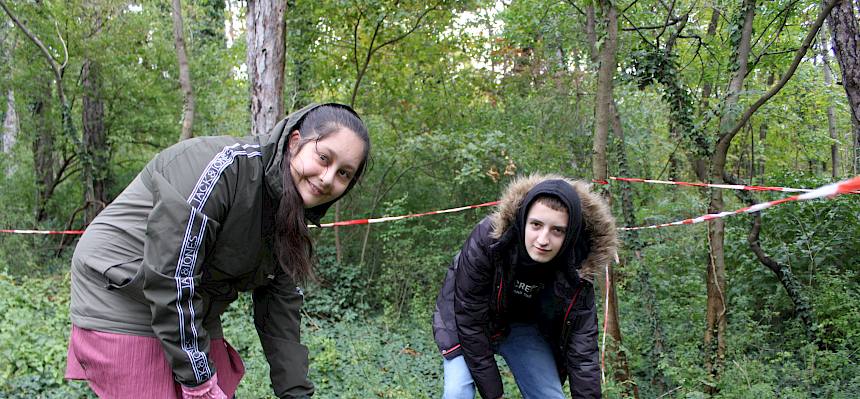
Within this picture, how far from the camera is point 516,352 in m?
3.15

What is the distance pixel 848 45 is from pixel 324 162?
13.9ft

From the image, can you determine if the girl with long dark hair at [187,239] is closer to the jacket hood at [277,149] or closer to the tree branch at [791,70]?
the jacket hood at [277,149]

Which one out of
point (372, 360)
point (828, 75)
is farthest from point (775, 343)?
point (828, 75)

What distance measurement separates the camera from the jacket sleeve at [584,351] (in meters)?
2.96

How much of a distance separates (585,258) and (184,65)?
21.9 feet

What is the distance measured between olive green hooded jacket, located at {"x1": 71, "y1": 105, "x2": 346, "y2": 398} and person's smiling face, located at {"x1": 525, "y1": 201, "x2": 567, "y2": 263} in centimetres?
106

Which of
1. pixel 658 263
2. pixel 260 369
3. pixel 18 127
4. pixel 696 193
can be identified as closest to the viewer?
pixel 260 369

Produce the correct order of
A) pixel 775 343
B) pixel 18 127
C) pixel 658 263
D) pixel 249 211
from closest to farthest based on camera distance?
pixel 249 211, pixel 775 343, pixel 658 263, pixel 18 127

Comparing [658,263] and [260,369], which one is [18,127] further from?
[658,263]

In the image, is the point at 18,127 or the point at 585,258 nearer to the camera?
the point at 585,258

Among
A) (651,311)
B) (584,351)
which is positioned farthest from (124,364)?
(651,311)

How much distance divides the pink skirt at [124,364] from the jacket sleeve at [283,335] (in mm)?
496

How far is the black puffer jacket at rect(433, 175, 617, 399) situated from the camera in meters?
2.90

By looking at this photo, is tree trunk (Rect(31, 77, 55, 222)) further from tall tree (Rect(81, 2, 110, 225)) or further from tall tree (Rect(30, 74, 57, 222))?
tall tree (Rect(81, 2, 110, 225))
